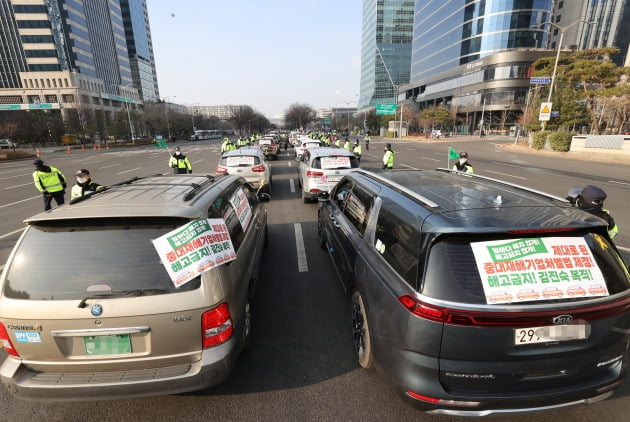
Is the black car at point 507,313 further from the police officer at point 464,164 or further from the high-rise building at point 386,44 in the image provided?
the high-rise building at point 386,44

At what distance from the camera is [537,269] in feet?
6.31

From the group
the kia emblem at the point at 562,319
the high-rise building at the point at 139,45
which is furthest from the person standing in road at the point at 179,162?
the high-rise building at the point at 139,45

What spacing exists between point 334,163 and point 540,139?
93.4 feet

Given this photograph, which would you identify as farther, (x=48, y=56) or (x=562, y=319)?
(x=48, y=56)

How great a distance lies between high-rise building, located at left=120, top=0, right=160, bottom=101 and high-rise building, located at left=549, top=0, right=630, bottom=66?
13236 cm

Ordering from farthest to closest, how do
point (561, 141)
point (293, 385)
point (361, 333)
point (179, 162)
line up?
point (561, 141) < point (179, 162) < point (361, 333) < point (293, 385)

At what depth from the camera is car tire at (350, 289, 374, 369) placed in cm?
276

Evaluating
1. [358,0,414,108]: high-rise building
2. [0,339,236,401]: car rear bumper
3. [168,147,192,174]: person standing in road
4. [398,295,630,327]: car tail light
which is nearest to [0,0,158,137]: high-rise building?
[168,147,192,174]: person standing in road

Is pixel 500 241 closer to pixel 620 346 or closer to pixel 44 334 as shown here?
pixel 620 346

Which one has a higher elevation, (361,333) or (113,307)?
(113,307)

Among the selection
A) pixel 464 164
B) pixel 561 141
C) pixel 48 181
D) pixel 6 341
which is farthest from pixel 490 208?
pixel 561 141

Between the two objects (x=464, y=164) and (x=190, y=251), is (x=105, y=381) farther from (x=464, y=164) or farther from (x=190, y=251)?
(x=464, y=164)

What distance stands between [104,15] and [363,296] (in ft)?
417

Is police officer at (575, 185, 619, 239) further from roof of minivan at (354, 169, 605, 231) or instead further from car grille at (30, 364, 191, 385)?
car grille at (30, 364, 191, 385)
